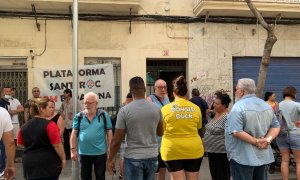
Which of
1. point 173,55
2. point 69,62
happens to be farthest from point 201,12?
point 69,62

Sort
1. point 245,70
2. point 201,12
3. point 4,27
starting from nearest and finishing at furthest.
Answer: point 4,27 → point 201,12 → point 245,70

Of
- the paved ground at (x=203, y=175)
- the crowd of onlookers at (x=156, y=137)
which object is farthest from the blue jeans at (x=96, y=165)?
the paved ground at (x=203, y=175)

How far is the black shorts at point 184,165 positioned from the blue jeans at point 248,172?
578 millimetres

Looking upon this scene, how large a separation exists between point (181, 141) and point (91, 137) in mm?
1401

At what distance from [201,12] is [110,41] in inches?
118

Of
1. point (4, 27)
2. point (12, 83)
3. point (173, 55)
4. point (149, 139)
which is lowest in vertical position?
point (149, 139)

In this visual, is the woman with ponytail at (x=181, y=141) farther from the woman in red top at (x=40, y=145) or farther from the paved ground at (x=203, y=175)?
the paved ground at (x=203, y=175)

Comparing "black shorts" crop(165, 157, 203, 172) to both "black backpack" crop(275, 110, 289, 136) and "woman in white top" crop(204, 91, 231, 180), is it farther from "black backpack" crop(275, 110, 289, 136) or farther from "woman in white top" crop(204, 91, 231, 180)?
"black backpack" crop(275, 110, 289, 136)

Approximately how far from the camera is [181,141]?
15.8 ft

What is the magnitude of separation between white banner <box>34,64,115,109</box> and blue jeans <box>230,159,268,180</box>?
22.0ft

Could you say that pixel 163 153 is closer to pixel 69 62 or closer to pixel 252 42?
pixel 69 62

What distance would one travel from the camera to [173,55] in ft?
38.4

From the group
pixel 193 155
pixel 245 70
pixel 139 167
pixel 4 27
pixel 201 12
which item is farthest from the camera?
pixel 245 70

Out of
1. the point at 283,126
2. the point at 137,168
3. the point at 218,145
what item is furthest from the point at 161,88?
the point at 283,126
